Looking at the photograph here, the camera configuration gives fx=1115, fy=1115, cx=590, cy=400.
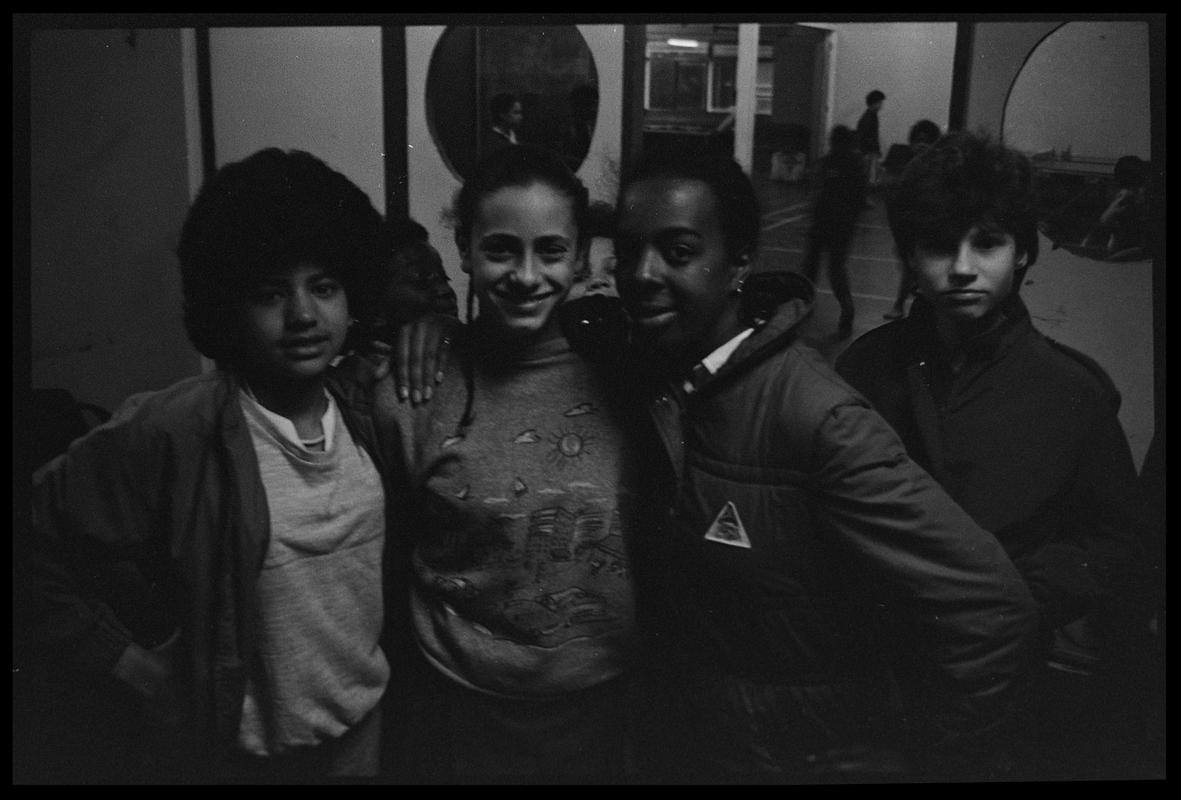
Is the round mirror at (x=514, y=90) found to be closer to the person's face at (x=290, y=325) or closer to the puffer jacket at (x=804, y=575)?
the person's face at (x=290, y=325)

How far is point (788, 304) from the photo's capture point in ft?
7.50

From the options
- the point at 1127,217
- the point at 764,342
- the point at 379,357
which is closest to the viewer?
the point at 764,342

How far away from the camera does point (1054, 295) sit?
2.41m

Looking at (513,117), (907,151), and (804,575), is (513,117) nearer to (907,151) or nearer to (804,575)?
(907,151)

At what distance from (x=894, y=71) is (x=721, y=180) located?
460 millimetres

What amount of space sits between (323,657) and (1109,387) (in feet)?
5.87

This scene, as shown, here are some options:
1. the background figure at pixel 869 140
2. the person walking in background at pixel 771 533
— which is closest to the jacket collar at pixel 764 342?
the person walking in background at pixel 771 533

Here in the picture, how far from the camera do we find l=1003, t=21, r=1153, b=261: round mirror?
240 centimetres

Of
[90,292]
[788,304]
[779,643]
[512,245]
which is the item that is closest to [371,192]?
[512,245]

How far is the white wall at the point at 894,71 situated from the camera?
2.37m

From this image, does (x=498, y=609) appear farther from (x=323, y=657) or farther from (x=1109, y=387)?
(x=1109, y=387)

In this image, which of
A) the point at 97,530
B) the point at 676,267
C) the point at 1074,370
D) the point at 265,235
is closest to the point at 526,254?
the point at 676,267

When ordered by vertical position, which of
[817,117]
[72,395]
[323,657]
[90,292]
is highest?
[817,117]

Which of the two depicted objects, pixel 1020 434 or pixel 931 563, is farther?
pixel 1020 434
